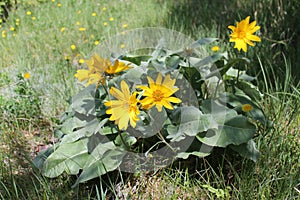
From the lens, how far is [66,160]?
1.54m

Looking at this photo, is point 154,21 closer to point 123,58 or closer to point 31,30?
point 31,30

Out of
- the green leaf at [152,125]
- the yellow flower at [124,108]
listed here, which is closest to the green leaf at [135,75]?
the green leaf at [152,125]

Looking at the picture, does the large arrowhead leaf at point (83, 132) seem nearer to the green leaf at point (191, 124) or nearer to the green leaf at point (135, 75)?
the green leaf at point (135, 75)

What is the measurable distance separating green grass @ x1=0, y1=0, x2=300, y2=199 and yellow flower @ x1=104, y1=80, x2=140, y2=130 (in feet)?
0.86

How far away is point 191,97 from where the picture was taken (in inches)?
68.9

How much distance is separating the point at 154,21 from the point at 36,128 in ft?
6.33

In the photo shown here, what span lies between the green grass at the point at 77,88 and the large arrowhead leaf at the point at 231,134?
0.28ft

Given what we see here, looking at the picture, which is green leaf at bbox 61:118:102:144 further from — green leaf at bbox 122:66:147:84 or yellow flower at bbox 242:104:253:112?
yellow flower at bbox 242:104:253:112

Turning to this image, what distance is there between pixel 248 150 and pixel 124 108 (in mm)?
604

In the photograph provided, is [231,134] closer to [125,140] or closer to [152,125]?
[152,125]

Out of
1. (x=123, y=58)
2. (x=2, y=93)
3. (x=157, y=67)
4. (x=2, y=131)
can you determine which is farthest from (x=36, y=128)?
(x=157, y=67)

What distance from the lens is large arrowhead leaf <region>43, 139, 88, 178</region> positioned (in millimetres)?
1513

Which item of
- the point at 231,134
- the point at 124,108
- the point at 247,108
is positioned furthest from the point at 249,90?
the point at 124,108

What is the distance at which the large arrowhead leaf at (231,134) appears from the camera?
1.49 metres
